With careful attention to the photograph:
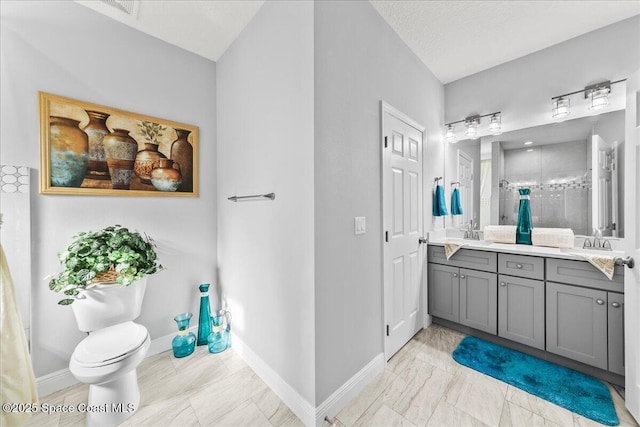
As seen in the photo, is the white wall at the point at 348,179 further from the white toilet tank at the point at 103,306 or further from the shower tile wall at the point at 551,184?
the shower tile wall at the point at 551,184

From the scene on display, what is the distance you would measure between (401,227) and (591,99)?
1.86 m

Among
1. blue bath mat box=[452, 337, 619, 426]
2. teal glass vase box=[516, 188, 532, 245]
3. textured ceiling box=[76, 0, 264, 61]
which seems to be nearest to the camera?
blue bath mat box=[452, 337, 619, 426]

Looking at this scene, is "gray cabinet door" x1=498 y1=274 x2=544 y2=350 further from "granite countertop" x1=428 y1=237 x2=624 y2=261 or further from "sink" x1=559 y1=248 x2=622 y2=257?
"sink" x1=559 y1=248 x2=622 y2=257

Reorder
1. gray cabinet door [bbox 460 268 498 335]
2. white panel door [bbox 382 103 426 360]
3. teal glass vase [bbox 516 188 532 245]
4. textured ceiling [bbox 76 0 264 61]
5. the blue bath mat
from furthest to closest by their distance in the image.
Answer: teal glass vase [bbox 516 188 532 245] < gray cabinet door [bbox 460 268 498 335] < white panel door [bbox 382 103 426 360] < textured ceiling [bbox 76 0 264 61] < the blue bath mat

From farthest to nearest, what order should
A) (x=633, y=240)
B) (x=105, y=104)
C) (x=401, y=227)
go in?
(x=401, y=227) < (x=105, y=104) < (x=633, y=240)

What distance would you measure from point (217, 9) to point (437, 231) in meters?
2.81

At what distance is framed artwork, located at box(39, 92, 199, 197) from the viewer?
5.46 ft

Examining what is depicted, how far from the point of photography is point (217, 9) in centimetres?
179

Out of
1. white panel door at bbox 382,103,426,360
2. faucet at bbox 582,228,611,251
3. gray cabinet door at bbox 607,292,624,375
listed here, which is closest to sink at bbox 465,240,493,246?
white panel door at bbox 382,103,426,360

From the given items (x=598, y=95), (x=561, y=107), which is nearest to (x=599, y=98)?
(x=598, y=95)

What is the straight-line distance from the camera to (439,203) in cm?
260

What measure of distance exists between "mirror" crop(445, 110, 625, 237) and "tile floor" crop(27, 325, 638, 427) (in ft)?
4.34

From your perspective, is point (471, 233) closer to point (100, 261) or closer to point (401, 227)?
point (401, 227)

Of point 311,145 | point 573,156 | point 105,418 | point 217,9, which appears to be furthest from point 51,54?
point 573,156
